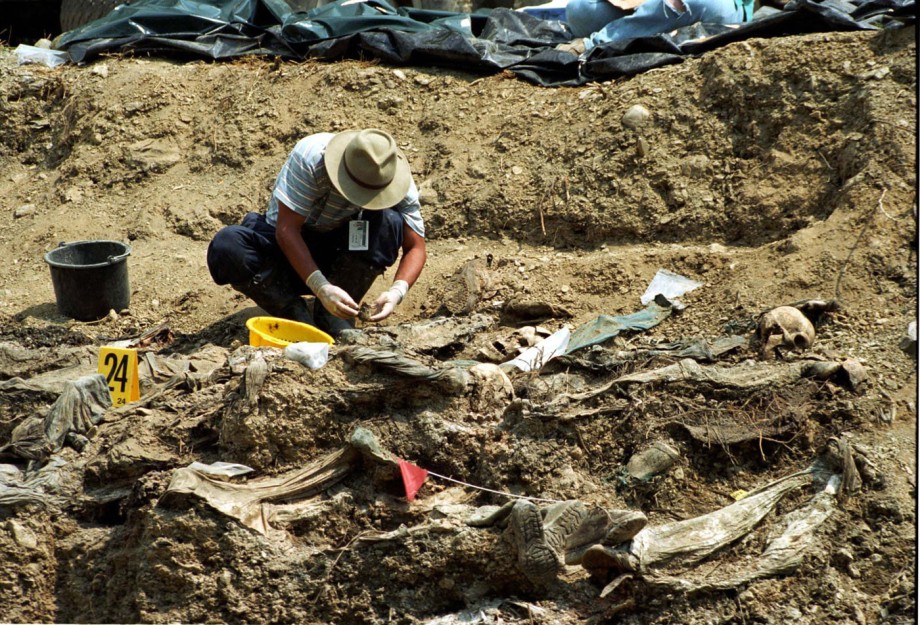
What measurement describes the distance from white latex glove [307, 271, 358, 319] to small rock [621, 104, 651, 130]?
1961 mm

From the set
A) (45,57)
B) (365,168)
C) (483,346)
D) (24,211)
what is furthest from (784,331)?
(45,57)

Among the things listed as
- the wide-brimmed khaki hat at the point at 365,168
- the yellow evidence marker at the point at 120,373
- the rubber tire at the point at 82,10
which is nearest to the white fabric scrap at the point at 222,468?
the yellow evidence marker at the point at 120,373

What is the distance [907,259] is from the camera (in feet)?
13.7

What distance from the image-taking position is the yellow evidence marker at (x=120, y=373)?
3.75 metres

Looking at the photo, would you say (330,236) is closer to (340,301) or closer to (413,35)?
(340,301)

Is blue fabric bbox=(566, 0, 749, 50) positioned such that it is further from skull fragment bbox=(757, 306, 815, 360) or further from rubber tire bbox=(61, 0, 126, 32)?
rubber tire bbox=(61, 0, 126, 32)

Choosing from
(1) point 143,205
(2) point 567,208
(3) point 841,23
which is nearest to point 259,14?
(1) point 143,205

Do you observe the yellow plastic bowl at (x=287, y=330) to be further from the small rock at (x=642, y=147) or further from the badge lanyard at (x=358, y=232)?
the small rock at (x=642, y=147)

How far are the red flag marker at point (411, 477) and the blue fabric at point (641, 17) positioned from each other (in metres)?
3.43

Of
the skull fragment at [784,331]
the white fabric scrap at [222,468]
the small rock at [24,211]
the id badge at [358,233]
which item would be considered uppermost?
the id badge at [358,233]

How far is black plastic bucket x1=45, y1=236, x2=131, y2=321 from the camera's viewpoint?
5.07m

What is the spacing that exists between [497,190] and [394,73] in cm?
114

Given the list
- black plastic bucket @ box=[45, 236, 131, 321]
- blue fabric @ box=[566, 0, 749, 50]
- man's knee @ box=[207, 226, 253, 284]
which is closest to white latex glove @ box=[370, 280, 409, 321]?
man's knee @ box=[207, 226, 253, 284]

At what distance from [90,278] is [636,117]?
9.35 ft
